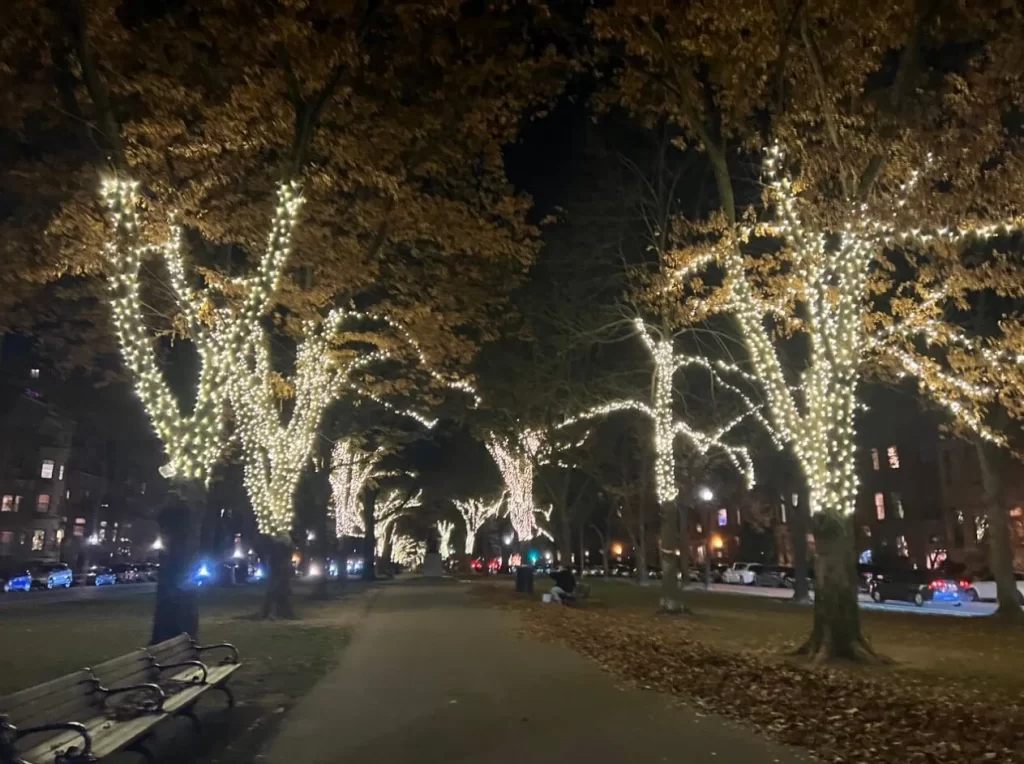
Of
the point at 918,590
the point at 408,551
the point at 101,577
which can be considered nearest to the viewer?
the point at 918,590

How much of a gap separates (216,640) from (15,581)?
34.1 m

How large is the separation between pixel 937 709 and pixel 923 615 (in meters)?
16.1

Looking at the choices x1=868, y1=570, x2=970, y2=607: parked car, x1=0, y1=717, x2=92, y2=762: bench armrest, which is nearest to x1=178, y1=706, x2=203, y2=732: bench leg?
x1=0, y1=717, x2=92, y2=762: bench armrest

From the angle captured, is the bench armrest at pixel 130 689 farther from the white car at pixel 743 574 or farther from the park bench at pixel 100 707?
the white car at pixel 743 574

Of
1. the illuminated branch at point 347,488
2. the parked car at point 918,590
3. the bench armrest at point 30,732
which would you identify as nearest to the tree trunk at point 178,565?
the bench armrest at point 30,732

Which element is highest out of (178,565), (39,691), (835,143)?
(835,143)

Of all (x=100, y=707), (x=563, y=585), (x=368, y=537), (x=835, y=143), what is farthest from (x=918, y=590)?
(x=100, y=707)

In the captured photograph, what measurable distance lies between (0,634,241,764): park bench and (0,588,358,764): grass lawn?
36 cm

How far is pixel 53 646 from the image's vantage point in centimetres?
1470

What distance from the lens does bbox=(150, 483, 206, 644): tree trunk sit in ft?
39.2

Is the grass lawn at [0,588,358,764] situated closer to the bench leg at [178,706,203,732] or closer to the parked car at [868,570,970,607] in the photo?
the bench leg at [178,706,203,732]

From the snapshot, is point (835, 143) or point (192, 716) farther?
point (835, 143)

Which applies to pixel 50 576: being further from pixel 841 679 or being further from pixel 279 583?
pixel 841 679

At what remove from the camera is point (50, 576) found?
46.3 meters
